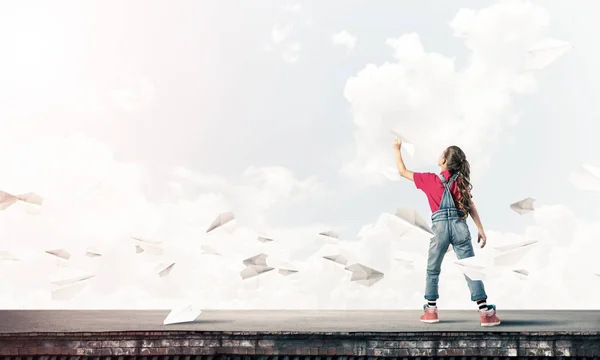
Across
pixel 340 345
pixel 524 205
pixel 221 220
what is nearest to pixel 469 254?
pixel 524 205

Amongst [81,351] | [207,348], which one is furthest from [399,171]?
[81,351]

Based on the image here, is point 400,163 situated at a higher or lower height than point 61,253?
higher

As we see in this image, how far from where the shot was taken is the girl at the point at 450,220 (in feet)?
33.8

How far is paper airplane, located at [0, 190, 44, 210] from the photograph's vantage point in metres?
11.9

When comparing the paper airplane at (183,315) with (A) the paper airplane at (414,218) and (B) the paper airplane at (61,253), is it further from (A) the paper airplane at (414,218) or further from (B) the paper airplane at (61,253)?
(A) the paper airplane at (414,218)

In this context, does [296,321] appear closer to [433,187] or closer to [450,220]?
[450,220]

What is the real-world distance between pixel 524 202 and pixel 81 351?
268 inches

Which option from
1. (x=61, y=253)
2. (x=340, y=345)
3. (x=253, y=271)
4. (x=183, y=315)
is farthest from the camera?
(x=61, y=253)

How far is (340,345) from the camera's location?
9047 mm

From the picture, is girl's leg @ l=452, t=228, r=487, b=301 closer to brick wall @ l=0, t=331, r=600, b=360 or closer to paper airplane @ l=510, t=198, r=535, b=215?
brick wall @ l=0, t=331, r=600, b=360

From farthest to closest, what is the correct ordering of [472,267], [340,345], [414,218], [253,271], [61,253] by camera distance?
[61,253] < [253,271] < [414,218] < [472,267] < [340,345]

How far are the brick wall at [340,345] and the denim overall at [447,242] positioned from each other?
133 centimetres

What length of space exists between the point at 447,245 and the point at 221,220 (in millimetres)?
3701

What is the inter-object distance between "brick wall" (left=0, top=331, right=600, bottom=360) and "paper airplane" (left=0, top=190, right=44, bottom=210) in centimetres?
352
